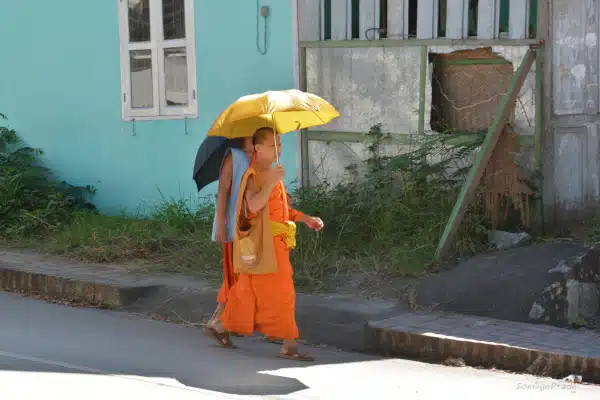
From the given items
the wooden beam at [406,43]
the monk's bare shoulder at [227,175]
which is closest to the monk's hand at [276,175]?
the monk's bare shoulder at [227,175]

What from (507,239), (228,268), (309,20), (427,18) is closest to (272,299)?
(228,268)

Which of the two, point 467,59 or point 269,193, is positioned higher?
point 467,59

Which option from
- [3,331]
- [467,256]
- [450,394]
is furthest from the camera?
[467,256]

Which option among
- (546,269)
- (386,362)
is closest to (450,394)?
(386,362)

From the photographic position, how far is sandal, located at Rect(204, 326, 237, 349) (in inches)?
275

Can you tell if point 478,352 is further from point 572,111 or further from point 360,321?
point 572,111

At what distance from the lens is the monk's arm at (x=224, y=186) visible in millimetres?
6719

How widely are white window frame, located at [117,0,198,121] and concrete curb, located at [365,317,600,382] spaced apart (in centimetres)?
480

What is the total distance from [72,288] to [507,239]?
365cm

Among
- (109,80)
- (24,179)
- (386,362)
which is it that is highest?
(109,80)

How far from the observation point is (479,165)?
8.16 metres

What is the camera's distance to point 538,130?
8.55m

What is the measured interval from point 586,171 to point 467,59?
1482mm

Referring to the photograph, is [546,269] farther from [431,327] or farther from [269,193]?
[269,193]
